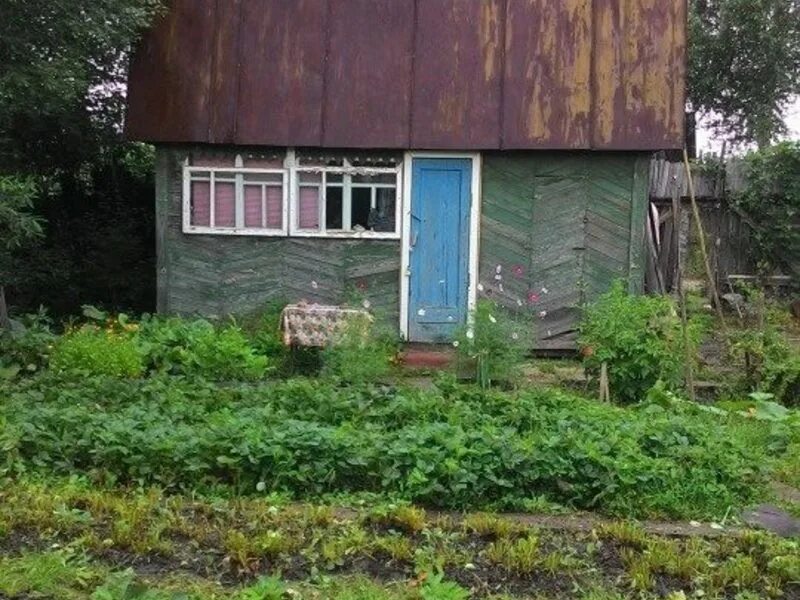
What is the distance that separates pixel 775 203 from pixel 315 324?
31.6 feet

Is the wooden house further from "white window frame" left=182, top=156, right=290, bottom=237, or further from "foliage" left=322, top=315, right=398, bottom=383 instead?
"foliage" left=322, top=315, right=398, bottom=383

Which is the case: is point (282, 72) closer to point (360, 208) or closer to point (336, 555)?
point (360, 208)

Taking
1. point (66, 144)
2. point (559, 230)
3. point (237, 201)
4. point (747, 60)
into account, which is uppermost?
point (747, 60)

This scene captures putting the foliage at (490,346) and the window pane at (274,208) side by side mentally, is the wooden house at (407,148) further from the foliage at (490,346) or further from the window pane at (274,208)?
the foliage at (490,346)

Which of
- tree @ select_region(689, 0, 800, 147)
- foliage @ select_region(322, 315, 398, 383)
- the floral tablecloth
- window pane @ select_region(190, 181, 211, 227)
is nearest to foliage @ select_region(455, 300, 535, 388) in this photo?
foliage @ select_region(322, 315, 398, 383)

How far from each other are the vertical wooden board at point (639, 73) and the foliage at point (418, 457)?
541 cm

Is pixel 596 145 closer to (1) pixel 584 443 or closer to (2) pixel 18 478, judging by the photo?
(1) pixel 584 443

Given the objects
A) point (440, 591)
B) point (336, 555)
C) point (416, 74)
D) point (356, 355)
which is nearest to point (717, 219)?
point (416, 74)

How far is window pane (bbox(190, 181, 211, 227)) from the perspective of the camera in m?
11.2

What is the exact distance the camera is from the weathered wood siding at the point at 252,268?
11062 millimetres

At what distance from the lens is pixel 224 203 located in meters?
11.2

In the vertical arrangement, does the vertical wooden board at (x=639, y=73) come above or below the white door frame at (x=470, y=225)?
above

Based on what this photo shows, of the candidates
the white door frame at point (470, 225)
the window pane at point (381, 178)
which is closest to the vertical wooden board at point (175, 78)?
the window pane at point (381, 178)

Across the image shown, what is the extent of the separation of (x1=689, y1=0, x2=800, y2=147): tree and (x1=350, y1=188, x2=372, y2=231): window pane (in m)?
14.7
